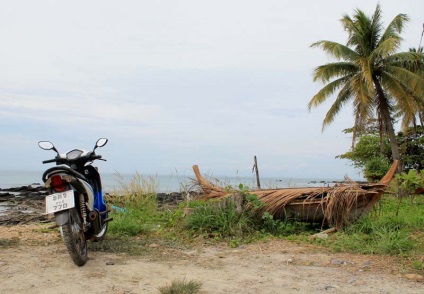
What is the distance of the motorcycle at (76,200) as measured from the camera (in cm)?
419

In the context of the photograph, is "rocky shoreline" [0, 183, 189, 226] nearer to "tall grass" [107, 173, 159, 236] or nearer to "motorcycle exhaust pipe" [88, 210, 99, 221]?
"motorcycle exhaust pipe" [88, 210, 99, 221]

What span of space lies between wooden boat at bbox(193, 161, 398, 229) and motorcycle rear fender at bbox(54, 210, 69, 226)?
302 cm

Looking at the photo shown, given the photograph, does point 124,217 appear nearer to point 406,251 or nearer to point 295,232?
point 295,232

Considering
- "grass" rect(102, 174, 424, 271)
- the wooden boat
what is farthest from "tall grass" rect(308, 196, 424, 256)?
the wooden boat

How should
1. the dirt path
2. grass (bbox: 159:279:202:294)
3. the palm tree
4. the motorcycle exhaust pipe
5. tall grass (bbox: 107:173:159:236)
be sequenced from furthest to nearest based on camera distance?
1. the palm tree
2. tall grass (bbox: 107:173:159:236)
3. the motorcycle exhaust pipe
4. the dirt path
5. grass (bbox: 159:279:202:294)

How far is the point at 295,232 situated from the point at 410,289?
304cm

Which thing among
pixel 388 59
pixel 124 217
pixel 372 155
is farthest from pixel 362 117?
pixel 124 217

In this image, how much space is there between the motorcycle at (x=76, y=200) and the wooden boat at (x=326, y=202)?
92.6 inches

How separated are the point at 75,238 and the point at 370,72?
15.9m

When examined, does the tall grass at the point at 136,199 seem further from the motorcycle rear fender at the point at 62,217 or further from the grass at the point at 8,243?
the motorcycle rear fender at the point at 62,217

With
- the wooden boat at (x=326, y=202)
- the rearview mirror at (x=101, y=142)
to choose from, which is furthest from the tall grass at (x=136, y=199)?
the rearview mirror at (x=101, y=142)

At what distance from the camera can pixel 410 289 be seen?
3.68 meters

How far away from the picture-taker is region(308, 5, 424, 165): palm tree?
18.0m

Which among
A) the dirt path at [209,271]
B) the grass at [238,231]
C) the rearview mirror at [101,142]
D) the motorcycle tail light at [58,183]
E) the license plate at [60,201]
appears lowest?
the dirt path at [209,271]
